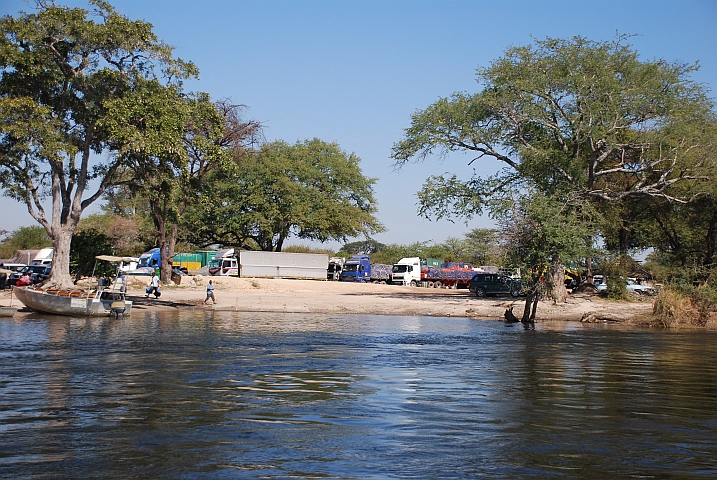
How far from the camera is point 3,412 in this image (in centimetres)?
1130

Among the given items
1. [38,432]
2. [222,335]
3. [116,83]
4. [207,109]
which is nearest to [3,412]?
[38,432]

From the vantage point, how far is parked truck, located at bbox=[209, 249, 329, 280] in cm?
6156

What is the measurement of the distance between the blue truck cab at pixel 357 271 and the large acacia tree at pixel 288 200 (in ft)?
11.3

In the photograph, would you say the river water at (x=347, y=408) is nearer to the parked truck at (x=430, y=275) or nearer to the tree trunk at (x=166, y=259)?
the tree trunk at (x=166, y=259)

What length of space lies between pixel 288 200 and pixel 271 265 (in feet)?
Answer: 22.4

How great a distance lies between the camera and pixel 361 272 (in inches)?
2645

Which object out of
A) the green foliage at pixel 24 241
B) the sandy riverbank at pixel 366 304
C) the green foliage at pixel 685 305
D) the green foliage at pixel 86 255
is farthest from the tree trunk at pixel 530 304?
Answer: the green foliage at pixel 24 241

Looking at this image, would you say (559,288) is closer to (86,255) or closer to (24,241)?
(86,255)

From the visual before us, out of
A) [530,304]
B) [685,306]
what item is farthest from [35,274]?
[685,306]

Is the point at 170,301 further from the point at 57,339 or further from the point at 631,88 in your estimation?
the point at 631,88

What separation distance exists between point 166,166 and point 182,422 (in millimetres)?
27655

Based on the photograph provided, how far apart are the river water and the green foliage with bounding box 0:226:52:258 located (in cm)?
7047

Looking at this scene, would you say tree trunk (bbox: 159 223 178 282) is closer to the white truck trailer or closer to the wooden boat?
the wooden boat

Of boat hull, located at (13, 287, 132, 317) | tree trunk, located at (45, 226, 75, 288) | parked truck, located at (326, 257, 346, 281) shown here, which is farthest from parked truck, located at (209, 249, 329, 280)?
boat hull, located at (13, 287, 132, 317)
